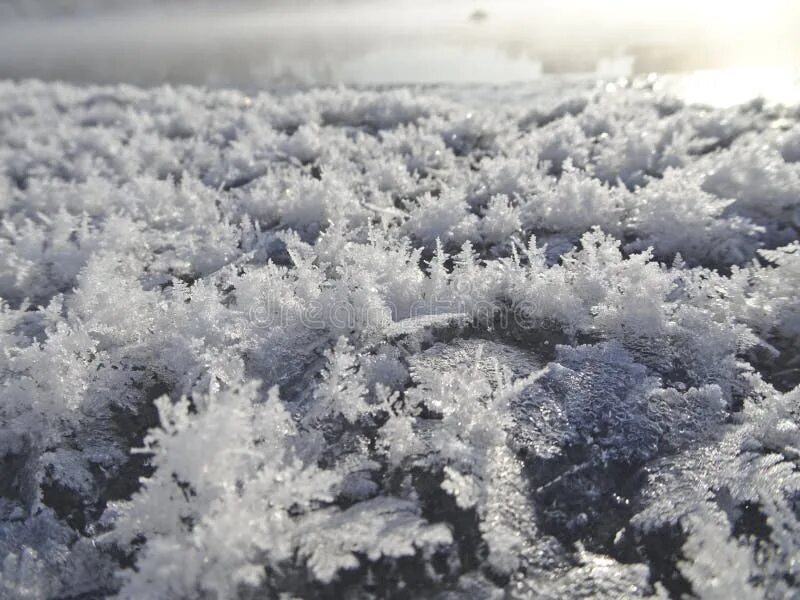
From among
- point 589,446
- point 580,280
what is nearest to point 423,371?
point 589,446

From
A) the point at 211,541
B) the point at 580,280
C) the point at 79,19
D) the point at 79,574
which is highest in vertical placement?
the point at 79,19

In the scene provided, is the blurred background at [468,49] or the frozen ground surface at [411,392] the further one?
the blurred background at [468,49]

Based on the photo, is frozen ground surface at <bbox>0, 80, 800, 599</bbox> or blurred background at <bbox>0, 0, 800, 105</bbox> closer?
frozen ground surface at <bbox>0, 80, 800, 599</bbox>

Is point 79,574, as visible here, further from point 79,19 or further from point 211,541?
point 79,19

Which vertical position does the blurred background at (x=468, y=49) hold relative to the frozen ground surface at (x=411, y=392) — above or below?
above
